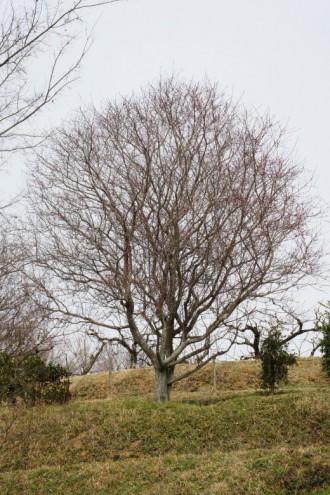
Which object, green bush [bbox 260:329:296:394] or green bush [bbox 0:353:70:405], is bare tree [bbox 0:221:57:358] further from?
green bush [bbox 260:329:296:394]

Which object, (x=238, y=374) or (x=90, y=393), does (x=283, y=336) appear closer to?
(x=238, y=374)

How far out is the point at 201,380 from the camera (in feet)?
64.8

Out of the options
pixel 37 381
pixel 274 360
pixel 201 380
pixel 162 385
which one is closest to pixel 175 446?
pixel 162 385

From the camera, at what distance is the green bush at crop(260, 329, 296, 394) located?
15.9 m

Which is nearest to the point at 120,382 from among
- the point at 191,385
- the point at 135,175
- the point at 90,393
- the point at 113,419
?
the point at 90,393

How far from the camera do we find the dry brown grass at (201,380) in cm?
1878

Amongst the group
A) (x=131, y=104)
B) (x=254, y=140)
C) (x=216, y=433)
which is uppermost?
(x=131, y=104)

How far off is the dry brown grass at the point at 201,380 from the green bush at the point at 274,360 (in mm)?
2339

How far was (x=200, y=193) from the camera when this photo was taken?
1602 cm

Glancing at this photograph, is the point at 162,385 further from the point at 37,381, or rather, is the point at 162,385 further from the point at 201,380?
the point at 201,380

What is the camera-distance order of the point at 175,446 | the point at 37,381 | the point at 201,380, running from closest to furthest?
the point at 175,446 < the point at 37,381 < the point at 201,380

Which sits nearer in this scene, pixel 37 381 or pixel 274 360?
pixel 274 360

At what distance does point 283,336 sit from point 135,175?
584 cm

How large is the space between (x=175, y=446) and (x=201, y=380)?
7.18 meters
